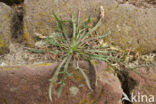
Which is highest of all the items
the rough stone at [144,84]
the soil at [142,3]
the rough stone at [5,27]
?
the soil at [142,3]

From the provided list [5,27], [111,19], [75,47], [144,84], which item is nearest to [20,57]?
[5,27]

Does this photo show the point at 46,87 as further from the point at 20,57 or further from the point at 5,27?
the point at 5,27

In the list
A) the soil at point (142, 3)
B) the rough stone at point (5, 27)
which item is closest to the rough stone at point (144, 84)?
the soil at point (142, 3)

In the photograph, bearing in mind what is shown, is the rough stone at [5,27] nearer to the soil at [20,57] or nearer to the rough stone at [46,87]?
the soil at [20,57]

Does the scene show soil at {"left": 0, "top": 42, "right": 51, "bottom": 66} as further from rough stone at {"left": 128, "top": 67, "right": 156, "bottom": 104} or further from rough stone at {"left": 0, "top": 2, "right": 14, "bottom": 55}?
rough stone at {"left": 128, "top": 67, "right": 156, "bottom": 104}

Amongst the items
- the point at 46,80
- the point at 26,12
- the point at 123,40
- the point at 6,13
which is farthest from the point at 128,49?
the point at 6,13

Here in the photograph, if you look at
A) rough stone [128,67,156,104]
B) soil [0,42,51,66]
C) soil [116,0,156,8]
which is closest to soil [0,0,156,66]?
soil [0,42,51,66]
